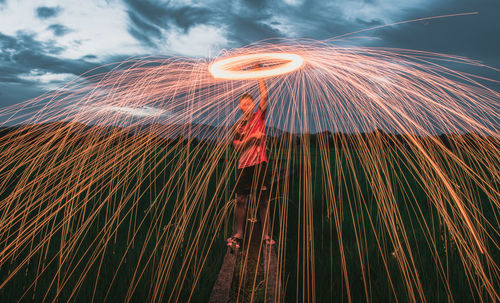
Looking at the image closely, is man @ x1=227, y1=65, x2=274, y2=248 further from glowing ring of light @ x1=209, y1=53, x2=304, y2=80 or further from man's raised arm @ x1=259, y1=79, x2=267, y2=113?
glowing ring of light @ x1=209, y1=53, x2=304, y2=80

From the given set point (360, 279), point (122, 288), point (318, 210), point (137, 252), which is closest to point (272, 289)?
point (360, 279)

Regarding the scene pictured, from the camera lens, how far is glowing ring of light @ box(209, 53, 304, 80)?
7.85ft

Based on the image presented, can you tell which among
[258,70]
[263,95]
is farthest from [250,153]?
[258,70]

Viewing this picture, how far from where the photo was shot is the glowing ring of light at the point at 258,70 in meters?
2.39

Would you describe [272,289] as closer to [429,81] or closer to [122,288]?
[122,288]

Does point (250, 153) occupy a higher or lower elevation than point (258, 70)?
lower

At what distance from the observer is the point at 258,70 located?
8.29 ft

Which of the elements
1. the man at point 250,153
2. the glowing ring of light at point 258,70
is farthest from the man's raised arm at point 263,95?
the glowing ring of light at point 258,70

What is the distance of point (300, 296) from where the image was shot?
2.53 metres

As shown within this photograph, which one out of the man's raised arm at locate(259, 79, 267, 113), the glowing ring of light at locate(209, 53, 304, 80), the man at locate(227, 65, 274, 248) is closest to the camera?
the glowing ring of light at locate(209, 53, 304, 80)

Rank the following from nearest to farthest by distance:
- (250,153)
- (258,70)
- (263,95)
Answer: (258,70) < (263,95) < (250,153)

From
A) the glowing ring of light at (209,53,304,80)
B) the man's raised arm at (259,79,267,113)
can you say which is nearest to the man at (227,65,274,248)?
the man's raised arm at (259,79,267,113)

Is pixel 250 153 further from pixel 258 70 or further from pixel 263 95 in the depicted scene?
pixel 258 70

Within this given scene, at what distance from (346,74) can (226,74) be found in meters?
1.02
